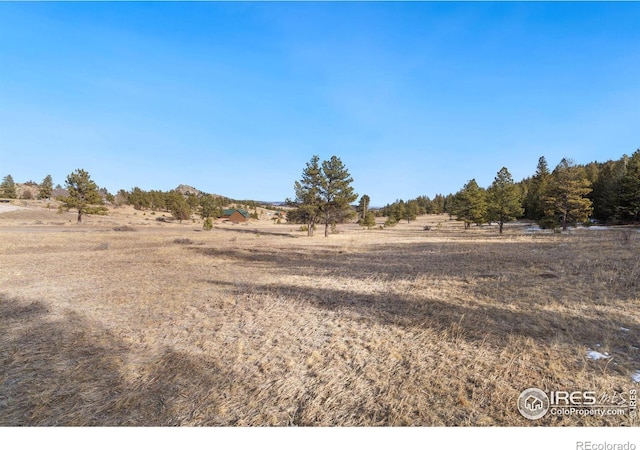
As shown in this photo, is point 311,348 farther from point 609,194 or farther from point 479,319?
point 609,194

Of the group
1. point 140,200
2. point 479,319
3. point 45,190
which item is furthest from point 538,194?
point 45,190

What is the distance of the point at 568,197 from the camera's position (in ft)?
110

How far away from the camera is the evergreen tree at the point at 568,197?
3288 centimetres

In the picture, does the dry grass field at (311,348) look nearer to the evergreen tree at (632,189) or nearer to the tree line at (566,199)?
the tree line at (566,199)

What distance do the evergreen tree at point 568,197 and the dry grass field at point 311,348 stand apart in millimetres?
30425

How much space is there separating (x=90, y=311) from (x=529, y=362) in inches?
402

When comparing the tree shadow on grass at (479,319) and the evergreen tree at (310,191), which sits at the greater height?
the evergreen tree at (310,191)

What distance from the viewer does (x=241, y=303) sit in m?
8.23

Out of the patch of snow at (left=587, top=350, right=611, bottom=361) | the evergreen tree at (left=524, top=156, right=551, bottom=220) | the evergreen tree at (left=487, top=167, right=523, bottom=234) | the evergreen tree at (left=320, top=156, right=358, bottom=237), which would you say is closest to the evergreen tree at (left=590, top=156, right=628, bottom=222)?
the evergreen tree at (left=524, top=156, right=551, bottom=220)

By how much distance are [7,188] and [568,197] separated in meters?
159

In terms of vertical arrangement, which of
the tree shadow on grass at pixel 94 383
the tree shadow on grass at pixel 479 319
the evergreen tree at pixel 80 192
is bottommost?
the tree shadow on grass at pixel 94 383

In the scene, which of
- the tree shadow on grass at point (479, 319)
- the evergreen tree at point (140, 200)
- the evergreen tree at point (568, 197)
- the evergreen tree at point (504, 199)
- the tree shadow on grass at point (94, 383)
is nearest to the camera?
the tree shadow on grass at point (94, 383)

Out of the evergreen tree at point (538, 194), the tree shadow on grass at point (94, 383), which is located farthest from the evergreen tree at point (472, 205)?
the tree shadow on grass at point (94, 383)
